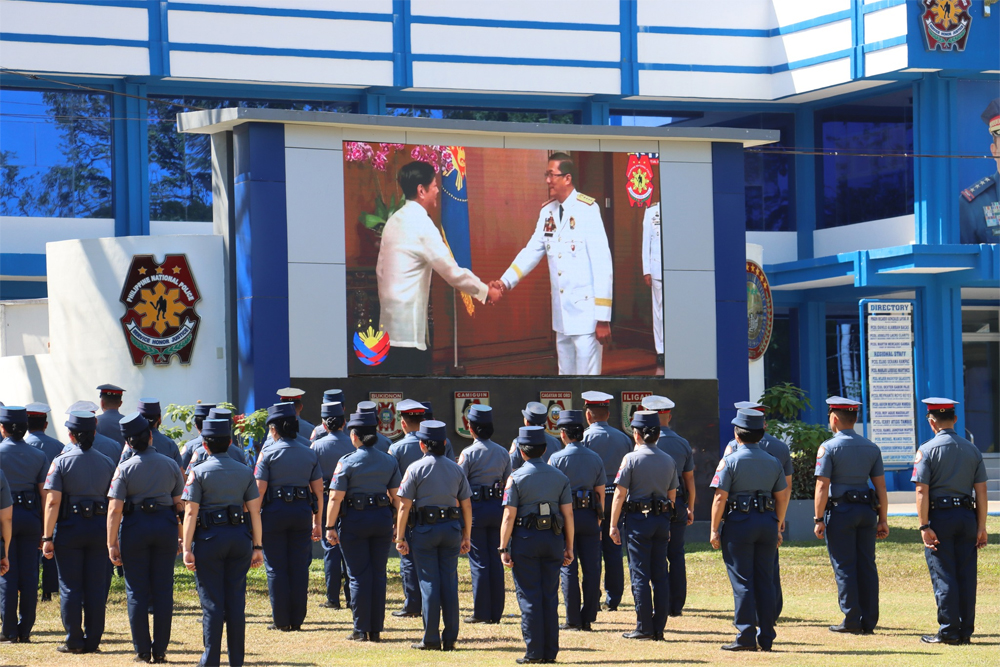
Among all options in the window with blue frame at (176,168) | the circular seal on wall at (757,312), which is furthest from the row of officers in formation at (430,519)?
the window with blue frame at (176,168)

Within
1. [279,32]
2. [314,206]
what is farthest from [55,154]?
[314,206]

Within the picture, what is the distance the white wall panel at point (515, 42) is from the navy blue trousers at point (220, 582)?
19.5 meters

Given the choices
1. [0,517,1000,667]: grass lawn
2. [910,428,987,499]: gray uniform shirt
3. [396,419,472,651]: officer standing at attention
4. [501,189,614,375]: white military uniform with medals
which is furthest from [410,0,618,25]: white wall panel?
[910,428,987,499]: gray uniform shirt

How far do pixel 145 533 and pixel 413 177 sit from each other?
334 inches

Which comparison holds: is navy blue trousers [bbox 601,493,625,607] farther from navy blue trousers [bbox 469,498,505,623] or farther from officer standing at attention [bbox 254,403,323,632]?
officer standing at attention [bbox 254,403,323,632]

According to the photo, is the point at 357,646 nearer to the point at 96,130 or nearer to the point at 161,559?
the point at 161,559

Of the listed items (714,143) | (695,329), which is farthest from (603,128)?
(695,329)

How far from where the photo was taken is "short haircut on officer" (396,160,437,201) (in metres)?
17.7

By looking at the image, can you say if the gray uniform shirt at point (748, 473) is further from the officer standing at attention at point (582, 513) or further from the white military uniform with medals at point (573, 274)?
the white military uniform with medals at point (573, 274)

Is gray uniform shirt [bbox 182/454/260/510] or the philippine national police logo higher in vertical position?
the philippine national police logo

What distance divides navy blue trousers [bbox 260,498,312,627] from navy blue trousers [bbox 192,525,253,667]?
1.95 meters

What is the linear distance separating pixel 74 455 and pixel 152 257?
7.05 metres

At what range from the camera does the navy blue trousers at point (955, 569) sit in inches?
446

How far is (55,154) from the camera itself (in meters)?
26.8
